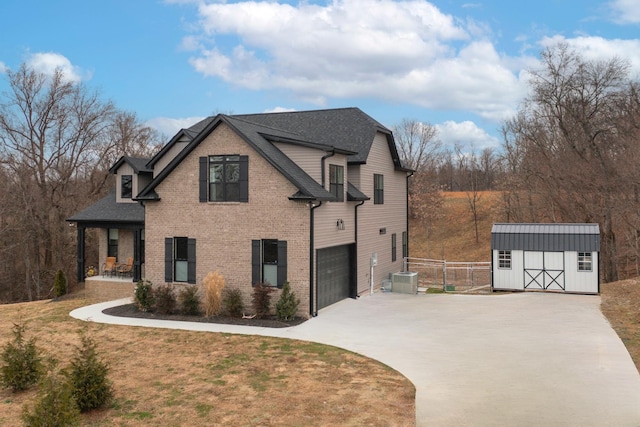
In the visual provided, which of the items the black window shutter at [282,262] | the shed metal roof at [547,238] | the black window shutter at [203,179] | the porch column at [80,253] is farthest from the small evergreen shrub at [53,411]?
the shed metal roof at [547,238]

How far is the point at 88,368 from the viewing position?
32.3 feet

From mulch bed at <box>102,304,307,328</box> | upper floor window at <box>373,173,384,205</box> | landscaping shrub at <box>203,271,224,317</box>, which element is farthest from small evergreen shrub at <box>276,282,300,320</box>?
upper floor window at <box>373,173,384,205</box>

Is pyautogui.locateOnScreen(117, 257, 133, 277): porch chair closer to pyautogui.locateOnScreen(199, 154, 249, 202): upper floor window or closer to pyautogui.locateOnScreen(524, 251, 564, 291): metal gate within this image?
pyautogui.locateOnScreen(199, 154, 249, 202): upper floor window

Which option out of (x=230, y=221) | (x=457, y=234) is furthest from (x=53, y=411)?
(x=457, y=234)

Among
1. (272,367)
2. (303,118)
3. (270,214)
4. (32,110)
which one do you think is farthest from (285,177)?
(32,110)

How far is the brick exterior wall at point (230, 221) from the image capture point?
18125 mm

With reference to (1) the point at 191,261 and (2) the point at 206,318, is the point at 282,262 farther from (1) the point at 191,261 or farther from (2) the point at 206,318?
(1) the point at 191,261

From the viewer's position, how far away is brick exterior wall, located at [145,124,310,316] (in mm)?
18125

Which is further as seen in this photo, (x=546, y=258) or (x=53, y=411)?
(x=546, y=258)

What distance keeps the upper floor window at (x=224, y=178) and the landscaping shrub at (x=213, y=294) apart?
3056 mm

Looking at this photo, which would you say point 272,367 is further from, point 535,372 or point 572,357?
point 572,357

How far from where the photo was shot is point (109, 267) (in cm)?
2534

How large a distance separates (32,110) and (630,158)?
127ft

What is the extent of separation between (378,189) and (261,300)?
9.68 meters
